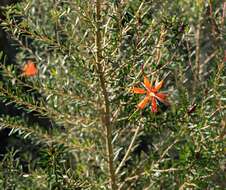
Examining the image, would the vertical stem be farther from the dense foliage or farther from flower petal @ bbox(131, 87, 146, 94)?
flower petal @ bbox(131, 87, 146, 94)

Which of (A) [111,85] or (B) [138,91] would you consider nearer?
(B) [138,91]

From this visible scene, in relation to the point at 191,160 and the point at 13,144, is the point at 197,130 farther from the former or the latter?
the point at 13,144

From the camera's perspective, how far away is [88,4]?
1.21m

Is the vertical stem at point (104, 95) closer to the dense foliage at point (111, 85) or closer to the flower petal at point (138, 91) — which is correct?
the dense foliage at point (111, 85)

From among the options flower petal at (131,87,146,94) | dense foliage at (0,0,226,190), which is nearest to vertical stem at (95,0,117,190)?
dense foliage at (0,0,226,190)

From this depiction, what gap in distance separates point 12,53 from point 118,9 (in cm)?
228

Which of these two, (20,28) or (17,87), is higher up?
(20,28)

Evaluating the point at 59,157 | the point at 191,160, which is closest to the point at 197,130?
the point at 191,160

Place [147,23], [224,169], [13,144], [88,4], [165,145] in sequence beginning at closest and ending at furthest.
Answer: [88,4]
[147,23]
[165,145]
[224,169]
[13,144]

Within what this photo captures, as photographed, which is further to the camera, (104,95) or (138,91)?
(104,95)

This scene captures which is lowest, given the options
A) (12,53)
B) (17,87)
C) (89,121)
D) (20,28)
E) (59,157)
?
(59,157)

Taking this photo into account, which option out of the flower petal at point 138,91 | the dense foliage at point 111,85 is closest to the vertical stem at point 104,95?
the dense foliage at point 111,85

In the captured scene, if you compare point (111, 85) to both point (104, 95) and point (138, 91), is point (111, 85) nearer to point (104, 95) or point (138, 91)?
point (104, 95)

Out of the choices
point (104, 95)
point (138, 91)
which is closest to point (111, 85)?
point (104, 95)
